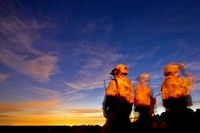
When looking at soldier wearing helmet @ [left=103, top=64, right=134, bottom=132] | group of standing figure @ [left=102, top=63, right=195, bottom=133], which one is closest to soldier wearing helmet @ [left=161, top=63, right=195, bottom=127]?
group of standing figure @ [left=102, top=63, right=195, bottom=133]

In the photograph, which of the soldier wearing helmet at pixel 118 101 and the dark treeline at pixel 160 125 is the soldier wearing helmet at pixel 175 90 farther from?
the soldier wearing helmet at pixel 118 101

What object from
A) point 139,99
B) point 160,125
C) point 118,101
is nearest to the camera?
point 160,125

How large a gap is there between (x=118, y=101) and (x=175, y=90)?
3.84 m

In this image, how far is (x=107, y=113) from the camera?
17938mm

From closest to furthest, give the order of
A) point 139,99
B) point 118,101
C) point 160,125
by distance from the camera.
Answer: point 160,125
point 118,101
point 139,99

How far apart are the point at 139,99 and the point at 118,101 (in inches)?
95.1

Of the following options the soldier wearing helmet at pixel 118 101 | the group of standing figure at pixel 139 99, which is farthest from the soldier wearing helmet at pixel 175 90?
the soldier wearing helmet at pixel 118 101

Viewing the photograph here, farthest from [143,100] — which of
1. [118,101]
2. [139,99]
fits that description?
[118,101]

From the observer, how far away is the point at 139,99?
787 inches

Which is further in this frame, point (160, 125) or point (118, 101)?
point (118, 101)

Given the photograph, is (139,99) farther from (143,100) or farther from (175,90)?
(175,90)

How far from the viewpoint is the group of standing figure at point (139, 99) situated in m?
17.7

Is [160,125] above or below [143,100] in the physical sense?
below

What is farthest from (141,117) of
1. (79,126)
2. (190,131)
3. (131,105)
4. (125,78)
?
(190,131)
